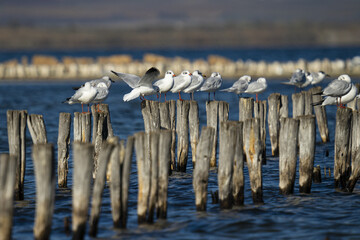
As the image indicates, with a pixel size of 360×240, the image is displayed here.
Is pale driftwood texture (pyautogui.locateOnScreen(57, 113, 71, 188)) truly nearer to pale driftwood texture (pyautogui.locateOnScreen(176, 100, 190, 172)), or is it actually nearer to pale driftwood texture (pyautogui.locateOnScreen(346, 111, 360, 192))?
pale driftwood texture (pyautogui.locateOnScreen(176, 100, 190, 172))

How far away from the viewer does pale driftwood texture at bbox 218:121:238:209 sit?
9430 millimetres

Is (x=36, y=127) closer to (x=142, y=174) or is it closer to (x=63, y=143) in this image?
(x=63, y=143)

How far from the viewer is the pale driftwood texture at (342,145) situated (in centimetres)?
1145

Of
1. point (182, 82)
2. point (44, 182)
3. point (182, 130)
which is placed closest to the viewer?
point (44, 182)

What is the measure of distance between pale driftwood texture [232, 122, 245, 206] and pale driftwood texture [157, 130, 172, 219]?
Result: 1139mm

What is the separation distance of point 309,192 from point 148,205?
3457 millimetres

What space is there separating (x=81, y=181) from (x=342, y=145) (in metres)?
5.68

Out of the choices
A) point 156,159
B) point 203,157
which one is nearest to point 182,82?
point 203,157

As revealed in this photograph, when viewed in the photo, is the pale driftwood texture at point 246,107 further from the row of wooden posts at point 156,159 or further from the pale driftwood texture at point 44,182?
the pale driftwood texture at point 44,182

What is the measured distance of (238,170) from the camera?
9.94 metres

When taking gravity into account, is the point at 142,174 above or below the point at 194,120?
below

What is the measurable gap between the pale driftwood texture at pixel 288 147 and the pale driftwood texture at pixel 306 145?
21cm

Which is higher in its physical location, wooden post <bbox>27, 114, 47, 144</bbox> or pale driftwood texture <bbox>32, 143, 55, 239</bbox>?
wooden post <bbox>27, 114, 47, 144</bbox>

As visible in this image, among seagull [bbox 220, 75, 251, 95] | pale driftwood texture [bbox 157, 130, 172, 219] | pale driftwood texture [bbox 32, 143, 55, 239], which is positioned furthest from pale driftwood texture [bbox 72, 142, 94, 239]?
seagull [bbox 220, 75, 251, 95]
